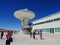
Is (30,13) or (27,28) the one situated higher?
(30,13)

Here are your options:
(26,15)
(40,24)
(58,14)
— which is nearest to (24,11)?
(26,15)

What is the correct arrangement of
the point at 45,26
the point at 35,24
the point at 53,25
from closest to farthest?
the point at 53,25 → the point at 45,26 → the point at 35,24

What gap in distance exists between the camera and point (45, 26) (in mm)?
63906

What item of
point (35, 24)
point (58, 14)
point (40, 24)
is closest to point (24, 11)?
point (58, 14)

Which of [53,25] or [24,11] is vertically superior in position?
[24,11]

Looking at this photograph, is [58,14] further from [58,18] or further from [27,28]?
[27,28]

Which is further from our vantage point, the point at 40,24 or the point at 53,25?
the point at 40,24

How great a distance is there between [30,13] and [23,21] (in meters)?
4.47

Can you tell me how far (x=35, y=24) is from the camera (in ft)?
259

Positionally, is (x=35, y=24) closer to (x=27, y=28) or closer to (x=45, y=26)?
(x=45, y=26)

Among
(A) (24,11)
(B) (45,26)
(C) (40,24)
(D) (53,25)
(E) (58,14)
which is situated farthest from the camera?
(C) (40,24)

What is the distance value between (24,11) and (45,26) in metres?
19.0

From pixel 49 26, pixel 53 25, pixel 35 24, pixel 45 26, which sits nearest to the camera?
pixel 53 25

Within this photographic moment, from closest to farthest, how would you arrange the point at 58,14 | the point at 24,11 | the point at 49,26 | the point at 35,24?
the point at 24,11 → the point at 58,14 → the point at 49,26 → the point at 35,24
